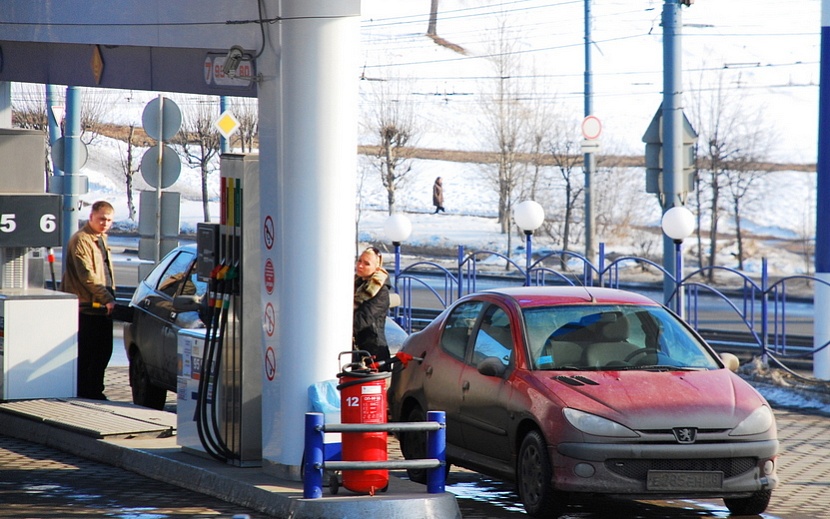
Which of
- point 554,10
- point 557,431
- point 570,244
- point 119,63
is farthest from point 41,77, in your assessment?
point 554,10

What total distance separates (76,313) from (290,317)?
13.4ft

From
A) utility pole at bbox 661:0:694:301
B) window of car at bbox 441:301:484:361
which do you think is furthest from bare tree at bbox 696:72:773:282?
window of car at bbox 441:301:484:361

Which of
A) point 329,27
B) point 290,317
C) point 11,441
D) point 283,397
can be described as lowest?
point 11,441

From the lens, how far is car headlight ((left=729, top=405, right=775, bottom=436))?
25.9 feet

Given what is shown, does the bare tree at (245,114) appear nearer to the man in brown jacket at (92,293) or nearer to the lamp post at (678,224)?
the lamp post at (678,224)

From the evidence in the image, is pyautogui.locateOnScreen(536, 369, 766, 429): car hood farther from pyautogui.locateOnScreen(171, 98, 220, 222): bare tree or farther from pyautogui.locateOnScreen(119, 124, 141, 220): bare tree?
pyautogui.locateOnScreen(119, 124, 141, 220): bare tree

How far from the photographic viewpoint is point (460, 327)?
938 cm

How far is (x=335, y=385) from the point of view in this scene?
821cm

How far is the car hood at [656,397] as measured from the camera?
25.6 ft

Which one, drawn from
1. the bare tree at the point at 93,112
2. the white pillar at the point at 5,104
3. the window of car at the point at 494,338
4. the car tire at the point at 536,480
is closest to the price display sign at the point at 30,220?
the white pillar at the point at 5,104

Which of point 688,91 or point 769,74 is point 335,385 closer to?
point 688,91

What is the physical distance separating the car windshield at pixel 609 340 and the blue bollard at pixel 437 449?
112 cm

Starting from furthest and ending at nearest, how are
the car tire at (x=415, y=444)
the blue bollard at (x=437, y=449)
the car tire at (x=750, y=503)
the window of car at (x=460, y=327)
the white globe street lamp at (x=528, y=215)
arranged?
the white globe street lamp at (x=528, y=215) < the window of car at (x=460, y=327) < the car tire at (x=415, y=444) < the car tire at (x=750, y=503) < the blue bollard at (x=437, y=449)

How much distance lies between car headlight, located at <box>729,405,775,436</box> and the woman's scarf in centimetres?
405
